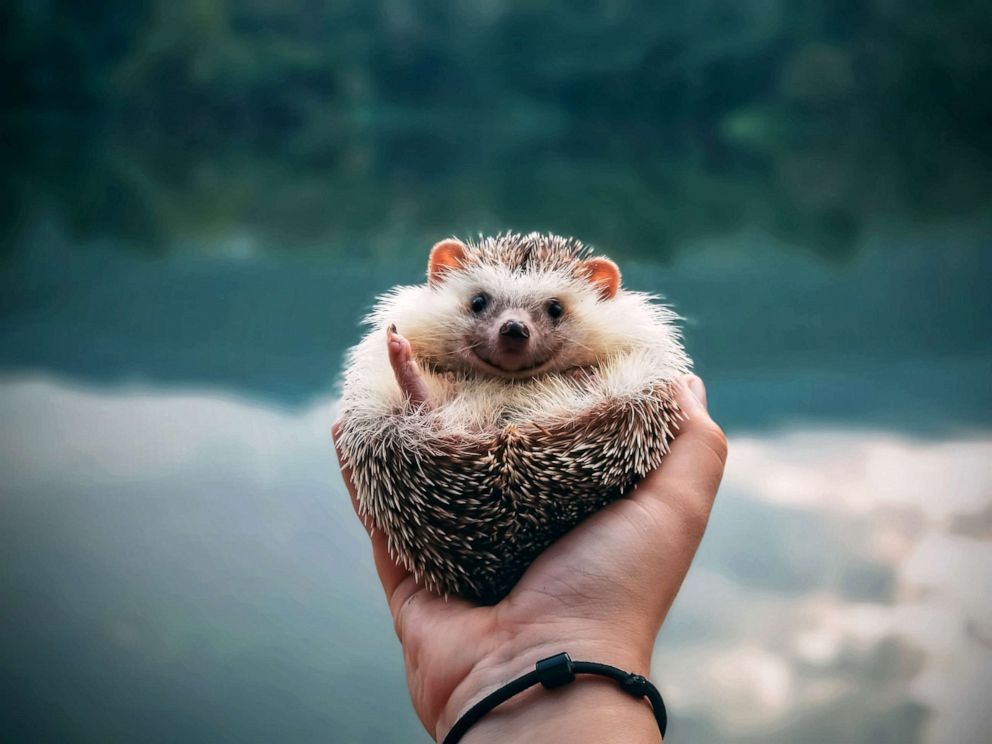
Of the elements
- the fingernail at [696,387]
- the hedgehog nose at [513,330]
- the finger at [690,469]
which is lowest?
the finger at [690,469]

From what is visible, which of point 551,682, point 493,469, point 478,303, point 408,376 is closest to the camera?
point 551,682

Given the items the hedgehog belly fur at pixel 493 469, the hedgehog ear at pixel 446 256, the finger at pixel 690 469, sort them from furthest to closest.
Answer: the hedgehog ear at pixel 446 256
the finger at pixel 690 469
the hedgehog belly fur at pixel 493 469

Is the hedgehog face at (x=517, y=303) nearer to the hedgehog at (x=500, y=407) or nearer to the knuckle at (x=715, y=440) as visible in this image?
the hedgehog at (x=500, y=407)

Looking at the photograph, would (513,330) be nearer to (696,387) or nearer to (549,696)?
(696,387)

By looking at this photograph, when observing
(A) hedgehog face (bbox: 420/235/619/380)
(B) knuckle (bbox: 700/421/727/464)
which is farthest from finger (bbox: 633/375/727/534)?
(A) hedgehog face (bbox: 420/235/619/380)

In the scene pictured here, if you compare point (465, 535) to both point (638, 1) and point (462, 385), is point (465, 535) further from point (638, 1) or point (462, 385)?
point (638, 1)

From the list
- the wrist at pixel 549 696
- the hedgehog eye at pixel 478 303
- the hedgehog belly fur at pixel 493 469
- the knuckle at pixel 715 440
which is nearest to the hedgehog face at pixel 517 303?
the hedgehog eye at pixel 478 303

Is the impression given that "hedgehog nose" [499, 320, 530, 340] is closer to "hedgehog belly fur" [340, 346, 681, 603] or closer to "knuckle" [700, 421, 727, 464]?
"hedgehog belly fur" [340, 346, 681, 603]

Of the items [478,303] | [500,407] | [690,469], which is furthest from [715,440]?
[478,303]
